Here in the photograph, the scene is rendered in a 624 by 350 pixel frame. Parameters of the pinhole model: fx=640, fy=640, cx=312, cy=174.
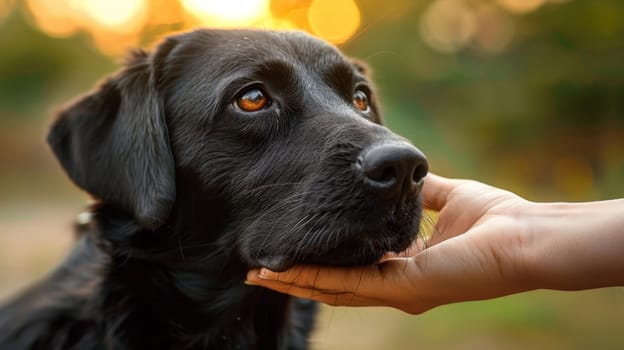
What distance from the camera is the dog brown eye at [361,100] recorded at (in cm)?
323

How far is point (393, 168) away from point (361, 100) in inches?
46.1

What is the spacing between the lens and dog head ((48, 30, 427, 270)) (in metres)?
2.35

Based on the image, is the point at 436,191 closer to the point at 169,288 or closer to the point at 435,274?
the point at 435,274

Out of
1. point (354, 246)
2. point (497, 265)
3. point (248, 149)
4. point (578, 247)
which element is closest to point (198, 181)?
point (248, 149)

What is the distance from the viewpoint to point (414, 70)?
11211 mm

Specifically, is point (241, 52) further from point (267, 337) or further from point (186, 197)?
Answer: point (267, 337)

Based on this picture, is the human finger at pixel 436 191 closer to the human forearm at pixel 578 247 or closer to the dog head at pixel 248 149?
the dog head at pixel 248 149

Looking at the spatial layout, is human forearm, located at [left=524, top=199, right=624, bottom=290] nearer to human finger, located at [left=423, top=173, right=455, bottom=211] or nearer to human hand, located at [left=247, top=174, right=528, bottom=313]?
human hand, located at [left=247, top=174, right=528, bottom=313]


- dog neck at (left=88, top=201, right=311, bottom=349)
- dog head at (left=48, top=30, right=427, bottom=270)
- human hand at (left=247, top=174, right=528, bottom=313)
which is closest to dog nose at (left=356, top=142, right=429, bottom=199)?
dog head at (left=48, top=30, right=427, bottom=270)

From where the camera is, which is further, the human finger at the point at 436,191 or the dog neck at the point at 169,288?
the human finger at the point at 436,191

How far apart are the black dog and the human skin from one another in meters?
0.11

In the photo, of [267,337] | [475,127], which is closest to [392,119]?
[475,127]

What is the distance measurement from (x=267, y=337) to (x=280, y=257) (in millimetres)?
828

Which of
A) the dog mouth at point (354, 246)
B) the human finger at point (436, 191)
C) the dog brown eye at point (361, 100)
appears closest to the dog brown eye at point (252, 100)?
the dog brown eye at point (361, 100)
